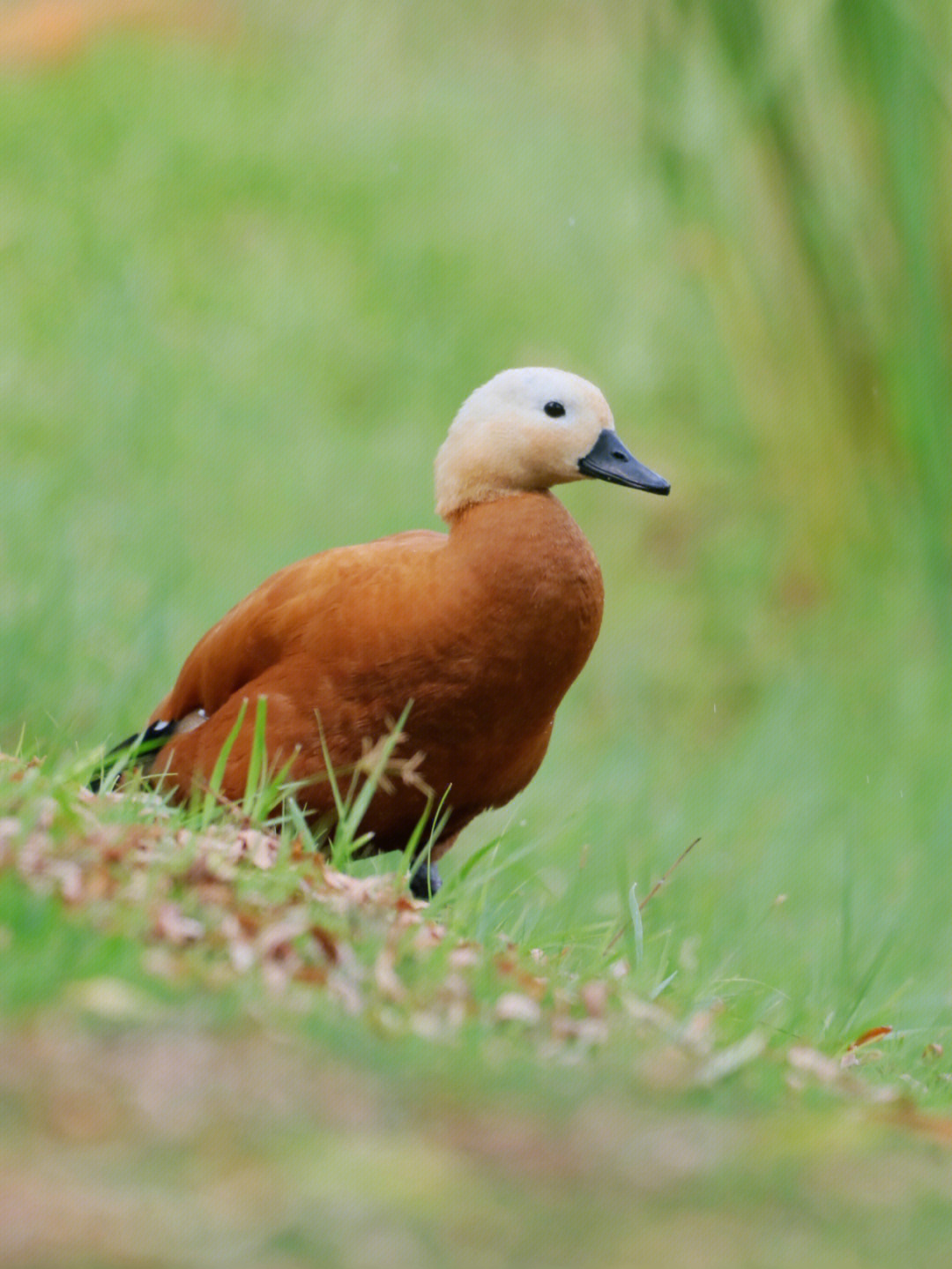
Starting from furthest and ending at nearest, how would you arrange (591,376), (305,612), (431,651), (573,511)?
(591,376) < (573,511) < (305,612) < (431,651)

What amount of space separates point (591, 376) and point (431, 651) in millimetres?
7464

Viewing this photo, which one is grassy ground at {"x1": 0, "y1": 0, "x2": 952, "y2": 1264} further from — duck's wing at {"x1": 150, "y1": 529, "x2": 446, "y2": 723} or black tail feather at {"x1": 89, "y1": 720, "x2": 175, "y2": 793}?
duck's wing at {"x1": 150, "y1": 529, "x2": 446, "y2": 723}

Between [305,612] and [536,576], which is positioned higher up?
[536,576]

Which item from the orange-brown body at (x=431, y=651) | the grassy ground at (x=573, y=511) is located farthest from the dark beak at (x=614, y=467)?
the grassy ground at (x=573, y=511)

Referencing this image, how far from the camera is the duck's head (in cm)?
393

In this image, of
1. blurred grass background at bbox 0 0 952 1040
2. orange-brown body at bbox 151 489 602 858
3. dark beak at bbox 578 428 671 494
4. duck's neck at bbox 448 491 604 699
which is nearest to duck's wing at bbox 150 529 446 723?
orange-brown body at bbox 151 489 602 858

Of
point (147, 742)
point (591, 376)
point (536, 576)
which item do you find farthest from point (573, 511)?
point (536, 576)

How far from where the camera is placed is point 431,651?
3.73 metres

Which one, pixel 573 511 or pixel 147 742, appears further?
pixel 573 511

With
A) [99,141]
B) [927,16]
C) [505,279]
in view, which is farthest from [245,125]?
[927,16]

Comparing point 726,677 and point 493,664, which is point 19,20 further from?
point 493,664

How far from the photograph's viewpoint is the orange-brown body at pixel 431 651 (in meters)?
3.75

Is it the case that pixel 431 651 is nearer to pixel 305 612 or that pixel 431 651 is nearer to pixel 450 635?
pixel 450 635

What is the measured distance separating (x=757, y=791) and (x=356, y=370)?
4.49 metres
